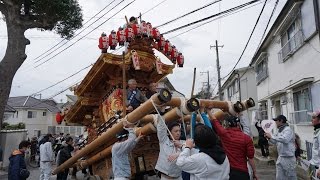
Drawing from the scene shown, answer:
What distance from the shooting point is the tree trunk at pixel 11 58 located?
410 inches

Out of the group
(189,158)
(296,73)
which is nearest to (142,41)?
(189,158)

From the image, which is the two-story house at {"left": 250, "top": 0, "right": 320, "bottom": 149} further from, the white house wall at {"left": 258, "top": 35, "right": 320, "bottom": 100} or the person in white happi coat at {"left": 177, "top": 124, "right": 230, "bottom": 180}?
the person in white happi coat at {"left": 177, "top": 124, "right": 230, "bottom": 180}

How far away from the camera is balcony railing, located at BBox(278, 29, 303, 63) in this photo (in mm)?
11615

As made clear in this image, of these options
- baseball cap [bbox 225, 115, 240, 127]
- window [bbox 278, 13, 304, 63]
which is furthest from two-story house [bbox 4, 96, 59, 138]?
baseball cap [bbox 225, 115, 240, 127]

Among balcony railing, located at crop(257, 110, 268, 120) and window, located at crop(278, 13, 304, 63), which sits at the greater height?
window, located at crop(278, 13, 304, 63)

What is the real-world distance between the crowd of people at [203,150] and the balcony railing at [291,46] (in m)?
6.58

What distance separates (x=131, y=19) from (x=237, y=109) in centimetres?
418

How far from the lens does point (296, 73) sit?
12594 millimetres

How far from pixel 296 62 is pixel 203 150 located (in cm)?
1086

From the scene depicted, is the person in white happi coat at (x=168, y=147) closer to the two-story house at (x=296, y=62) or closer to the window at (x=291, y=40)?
the two-story house at (x=296, y=62)

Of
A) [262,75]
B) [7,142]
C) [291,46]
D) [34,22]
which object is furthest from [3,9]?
[262,75]

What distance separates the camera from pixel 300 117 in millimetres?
12305

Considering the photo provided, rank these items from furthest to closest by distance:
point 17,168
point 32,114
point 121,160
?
point 32,114
point 17,168
point 121,160

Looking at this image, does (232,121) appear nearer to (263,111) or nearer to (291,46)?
(291,46)
